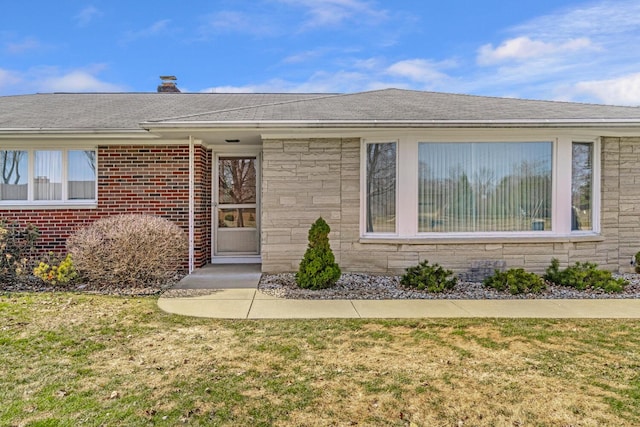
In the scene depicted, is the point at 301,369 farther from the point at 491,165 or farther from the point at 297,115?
the point at 491,165

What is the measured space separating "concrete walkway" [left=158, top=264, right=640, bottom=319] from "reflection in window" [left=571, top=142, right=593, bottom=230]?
84.7 inches

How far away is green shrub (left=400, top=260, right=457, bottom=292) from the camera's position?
693cm

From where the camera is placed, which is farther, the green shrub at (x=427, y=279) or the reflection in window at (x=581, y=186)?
the reflection in window at (x=581, y=186)

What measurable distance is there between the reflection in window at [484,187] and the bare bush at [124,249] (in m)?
4.80

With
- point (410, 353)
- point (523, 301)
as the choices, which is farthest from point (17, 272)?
point (523, 301)

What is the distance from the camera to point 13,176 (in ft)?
28.9

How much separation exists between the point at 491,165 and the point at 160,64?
13.0 m

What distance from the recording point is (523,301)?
639cm

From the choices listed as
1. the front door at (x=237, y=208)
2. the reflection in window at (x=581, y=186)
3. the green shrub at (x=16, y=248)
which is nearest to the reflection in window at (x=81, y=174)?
the green shrub at (x=16, y=248)

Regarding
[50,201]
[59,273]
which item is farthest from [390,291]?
[50,201]

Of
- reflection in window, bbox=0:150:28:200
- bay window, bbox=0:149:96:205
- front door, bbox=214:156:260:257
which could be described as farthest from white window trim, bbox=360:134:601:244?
reflection in window, bbox=0:150:28:200

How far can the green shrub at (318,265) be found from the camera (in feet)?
→ 22.8

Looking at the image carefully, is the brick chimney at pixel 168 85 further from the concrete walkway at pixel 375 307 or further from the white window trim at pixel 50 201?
the concrete walkway at pixel 375 307

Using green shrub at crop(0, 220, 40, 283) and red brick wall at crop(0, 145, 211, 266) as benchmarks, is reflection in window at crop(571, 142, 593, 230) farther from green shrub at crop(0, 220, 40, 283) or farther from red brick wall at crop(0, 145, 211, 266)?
green shrub at crop(0, 220, 40, 283)
